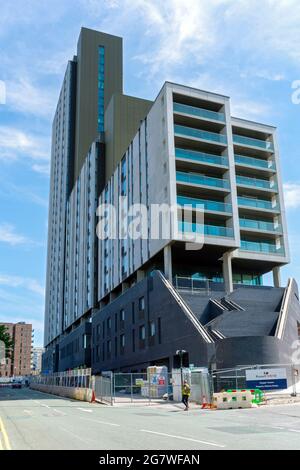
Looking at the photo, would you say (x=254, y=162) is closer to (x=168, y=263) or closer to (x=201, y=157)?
(x=201, y=157)

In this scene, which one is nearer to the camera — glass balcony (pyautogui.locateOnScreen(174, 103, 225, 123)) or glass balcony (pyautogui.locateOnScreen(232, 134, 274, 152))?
glass balcony (pyautogui.locateOnScreen(174, 103, 225, 123))

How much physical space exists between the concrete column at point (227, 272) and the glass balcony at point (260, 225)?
13.8 ft

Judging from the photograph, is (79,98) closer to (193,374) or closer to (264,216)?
(264,216)

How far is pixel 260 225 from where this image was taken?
5162 cm

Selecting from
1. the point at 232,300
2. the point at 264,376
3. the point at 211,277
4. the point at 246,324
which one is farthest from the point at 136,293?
the point at 264,376

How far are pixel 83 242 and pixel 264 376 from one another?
57863 mm

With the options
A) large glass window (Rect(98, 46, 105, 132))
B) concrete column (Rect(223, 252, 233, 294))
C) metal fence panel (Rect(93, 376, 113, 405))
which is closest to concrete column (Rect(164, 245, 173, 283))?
concrete column (Rect(223, 252, 233, 294))

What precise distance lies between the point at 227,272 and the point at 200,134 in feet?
47.9

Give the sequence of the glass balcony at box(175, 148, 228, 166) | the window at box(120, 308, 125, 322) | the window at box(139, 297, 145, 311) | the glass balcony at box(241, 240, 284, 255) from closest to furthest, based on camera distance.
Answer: the glass balcony at box(175, 148, 228, 166) → the window at box(139, 297, 145, 311) → the glass balcony at box(241, 240, 284, 255) → the window at box(120, 308, 125, 322)

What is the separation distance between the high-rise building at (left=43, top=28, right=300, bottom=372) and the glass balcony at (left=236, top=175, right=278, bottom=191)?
5.2 inches

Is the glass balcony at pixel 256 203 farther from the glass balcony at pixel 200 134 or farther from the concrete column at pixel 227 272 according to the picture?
the glass balcony at pixel 200 134

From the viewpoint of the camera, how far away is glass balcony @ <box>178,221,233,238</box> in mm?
A: 44906

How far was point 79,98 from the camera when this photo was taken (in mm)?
98938

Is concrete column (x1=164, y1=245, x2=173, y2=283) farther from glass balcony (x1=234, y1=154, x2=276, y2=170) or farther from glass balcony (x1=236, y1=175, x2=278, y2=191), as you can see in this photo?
glass balcony (x1=234, y1=154, x2=276, y2=170)
